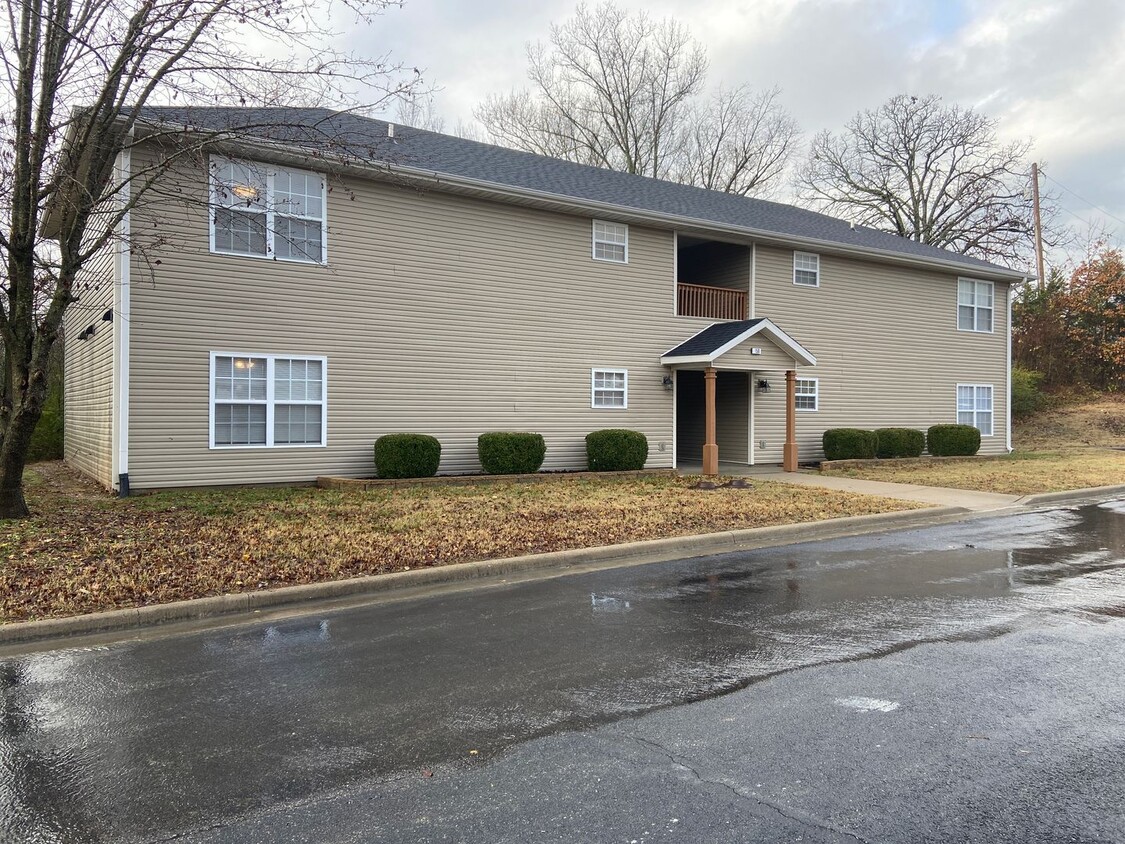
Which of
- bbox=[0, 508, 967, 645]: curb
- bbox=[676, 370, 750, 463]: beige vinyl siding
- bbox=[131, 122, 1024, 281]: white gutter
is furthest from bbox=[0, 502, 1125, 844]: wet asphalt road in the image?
bbox=[676, 370, 750, 463]: beige vinyl siding

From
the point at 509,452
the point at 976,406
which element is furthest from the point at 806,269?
the point at 509,452

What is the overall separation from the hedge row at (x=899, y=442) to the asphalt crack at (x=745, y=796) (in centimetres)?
1708

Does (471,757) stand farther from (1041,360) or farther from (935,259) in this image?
(1041,360)

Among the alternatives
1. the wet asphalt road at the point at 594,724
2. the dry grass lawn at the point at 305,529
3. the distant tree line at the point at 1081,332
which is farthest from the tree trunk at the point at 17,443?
the distant tree line at the point at 1081,332

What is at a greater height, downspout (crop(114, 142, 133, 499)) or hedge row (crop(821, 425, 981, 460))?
downspout (crop(114, 142, 133, 499))

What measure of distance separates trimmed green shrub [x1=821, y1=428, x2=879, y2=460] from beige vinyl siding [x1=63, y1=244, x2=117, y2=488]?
15.6m

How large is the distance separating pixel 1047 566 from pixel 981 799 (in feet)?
19.3

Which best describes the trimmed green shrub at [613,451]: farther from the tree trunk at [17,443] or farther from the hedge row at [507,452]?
the tree trunk at [17,443]

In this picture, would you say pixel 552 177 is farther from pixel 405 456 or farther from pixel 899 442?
pixel 899 442

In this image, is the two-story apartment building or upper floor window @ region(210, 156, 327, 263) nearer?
the two-story apartment building

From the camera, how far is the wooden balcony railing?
18953 mm

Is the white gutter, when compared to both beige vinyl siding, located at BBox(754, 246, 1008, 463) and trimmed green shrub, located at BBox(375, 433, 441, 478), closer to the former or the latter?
beige vinyl siding, located at BBox(754, 246, 1008, 463)

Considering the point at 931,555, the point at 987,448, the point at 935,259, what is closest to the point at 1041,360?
the point at 987,448

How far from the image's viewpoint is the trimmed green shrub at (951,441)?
71.1 ft
